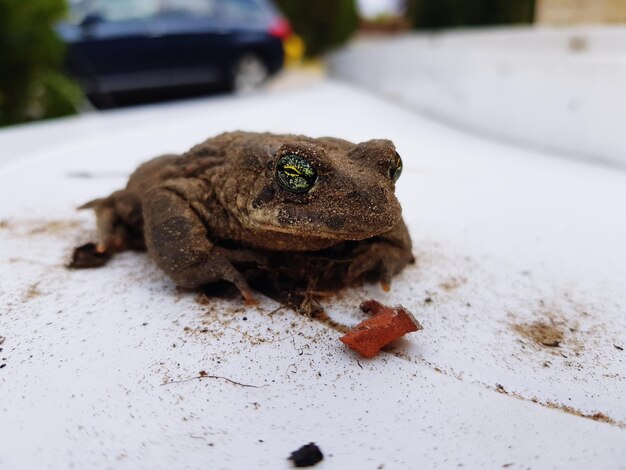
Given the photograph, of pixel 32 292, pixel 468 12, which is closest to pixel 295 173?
pixel 32 292

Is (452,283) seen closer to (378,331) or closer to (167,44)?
(378,331)

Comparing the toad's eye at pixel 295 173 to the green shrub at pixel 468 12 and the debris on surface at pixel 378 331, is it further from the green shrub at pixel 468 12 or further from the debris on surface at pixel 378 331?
the green shrub at pixel 468 12

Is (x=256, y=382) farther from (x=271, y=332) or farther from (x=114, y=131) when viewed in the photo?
(x=114, y=131)

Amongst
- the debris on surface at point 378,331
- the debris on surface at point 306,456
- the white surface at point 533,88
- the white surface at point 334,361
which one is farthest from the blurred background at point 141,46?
the debris on surface at point 306,456

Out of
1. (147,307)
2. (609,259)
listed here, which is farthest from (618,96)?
(147,307)

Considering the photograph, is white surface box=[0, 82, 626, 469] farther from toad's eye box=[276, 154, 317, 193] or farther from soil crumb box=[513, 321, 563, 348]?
toad's eye box=[276, 154, 317, 193]

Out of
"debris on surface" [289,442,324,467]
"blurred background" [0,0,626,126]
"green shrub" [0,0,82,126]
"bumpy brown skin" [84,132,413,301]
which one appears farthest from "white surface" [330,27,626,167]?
"green shrub" [0,0,82,126]
